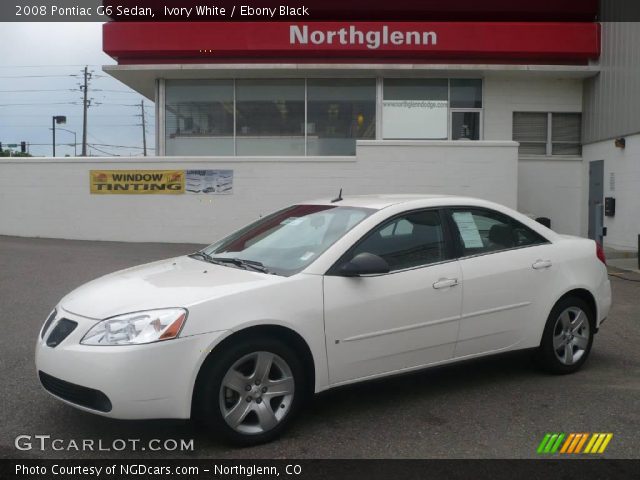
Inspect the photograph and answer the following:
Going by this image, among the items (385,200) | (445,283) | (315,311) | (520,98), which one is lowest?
(315,311)

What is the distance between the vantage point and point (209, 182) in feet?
55.7

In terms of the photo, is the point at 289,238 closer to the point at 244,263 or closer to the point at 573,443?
the point at 244,263

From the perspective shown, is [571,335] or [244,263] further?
[571,335]

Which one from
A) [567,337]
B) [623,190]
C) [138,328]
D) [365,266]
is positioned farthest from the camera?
[623,190]

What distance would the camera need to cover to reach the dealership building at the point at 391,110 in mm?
16938

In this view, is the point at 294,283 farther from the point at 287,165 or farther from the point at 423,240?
the point at 287,165

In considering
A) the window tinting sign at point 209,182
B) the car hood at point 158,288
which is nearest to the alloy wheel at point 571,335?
the car hood at point 158,288

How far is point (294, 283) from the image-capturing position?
4.28m

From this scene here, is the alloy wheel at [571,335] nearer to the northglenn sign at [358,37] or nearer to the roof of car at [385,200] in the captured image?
the roof of car at [385,200]

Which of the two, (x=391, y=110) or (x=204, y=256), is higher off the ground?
(x=391, y=110)

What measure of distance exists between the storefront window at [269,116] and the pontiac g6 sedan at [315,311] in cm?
1379

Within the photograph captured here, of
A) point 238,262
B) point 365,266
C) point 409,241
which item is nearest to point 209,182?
point 238,262

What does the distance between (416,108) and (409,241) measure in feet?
49.6

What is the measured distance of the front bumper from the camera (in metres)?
3.76
